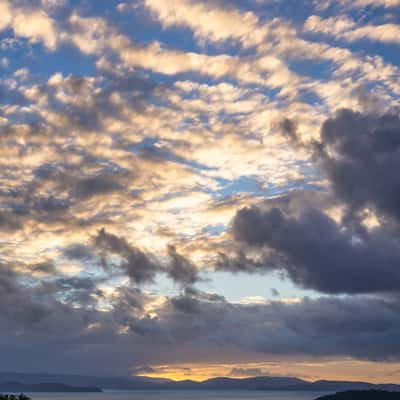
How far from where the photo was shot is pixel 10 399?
147 meters
